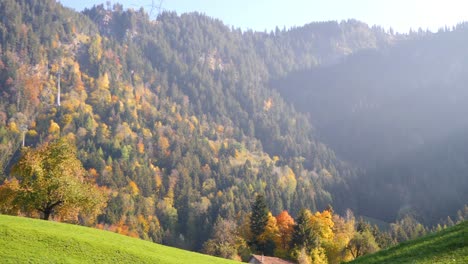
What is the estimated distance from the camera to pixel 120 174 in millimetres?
187875

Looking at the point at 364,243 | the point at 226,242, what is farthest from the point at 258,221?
the point at 364,243

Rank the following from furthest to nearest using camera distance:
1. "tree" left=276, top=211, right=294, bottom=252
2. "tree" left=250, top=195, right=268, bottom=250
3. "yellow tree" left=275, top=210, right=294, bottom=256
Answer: "tree" left=276, top=211, right=294, bottom=252 < "yellow tree" left=275, top=210, right=294, bottom=256 < "tree" left=250, top=195, right=268, bottom=250

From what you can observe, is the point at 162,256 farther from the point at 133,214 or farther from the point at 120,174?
the point at 120,174

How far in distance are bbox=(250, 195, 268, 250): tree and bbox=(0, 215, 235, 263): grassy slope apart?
67.5 meters

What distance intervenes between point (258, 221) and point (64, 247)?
75.5 m

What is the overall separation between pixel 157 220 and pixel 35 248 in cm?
13984

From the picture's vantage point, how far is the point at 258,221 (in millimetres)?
103250

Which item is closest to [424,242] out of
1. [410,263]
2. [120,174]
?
[410,263]

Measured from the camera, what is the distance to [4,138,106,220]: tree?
152 feet

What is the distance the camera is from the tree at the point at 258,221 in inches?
4060

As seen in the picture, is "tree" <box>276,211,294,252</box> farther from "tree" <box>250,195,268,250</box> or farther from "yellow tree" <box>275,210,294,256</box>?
"tree" <box>250,195,268,250</box>

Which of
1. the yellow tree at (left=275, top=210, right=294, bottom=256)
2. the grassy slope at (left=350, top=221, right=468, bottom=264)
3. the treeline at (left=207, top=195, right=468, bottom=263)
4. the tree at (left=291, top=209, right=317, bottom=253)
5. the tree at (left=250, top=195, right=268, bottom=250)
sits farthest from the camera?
the yellow tree at (left=275, top=210, right=294, bottom=256)

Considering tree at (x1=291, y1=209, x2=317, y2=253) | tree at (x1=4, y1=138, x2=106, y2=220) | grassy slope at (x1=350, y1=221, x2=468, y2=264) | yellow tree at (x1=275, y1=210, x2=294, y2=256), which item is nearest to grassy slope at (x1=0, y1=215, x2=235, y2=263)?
tree at (x1=4, y1=138, x2=106, y2=220)

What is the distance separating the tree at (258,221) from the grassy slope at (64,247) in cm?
6752
